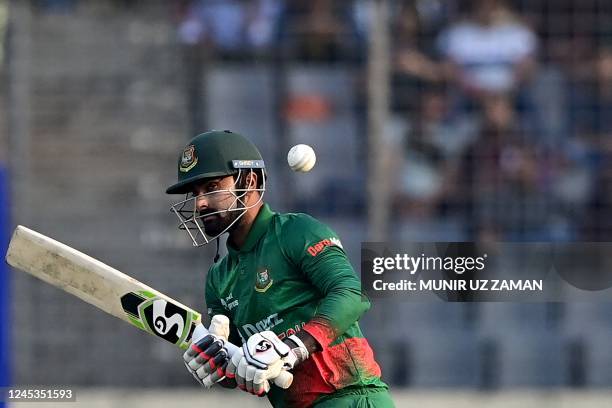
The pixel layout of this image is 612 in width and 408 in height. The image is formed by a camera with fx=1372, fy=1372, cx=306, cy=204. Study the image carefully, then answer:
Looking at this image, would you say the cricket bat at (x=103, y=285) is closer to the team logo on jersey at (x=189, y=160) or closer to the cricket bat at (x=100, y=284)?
the cricket bat at (x=100, y=284)

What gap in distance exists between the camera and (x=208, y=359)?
15.3ft

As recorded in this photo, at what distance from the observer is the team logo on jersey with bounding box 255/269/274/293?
15.9 ft

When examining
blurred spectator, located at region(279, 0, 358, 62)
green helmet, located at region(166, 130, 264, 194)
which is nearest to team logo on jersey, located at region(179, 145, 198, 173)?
green helmet, located at region(166, 130, 264, 194)

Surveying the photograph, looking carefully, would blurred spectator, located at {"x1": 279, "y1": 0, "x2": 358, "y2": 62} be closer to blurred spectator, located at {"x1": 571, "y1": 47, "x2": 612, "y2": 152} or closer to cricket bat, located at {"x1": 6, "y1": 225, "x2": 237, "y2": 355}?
blurred spectator, located at {"x1": 571, "y1": 47, "x2": 612, "y2": 152}

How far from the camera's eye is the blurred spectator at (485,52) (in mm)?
8531

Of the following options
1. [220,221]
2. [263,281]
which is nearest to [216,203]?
[220,221]

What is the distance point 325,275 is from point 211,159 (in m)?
0.59

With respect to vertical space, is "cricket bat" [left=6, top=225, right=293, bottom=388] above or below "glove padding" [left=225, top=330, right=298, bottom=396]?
above

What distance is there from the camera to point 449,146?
334 inches

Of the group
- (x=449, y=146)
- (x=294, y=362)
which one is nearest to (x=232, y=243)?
(x=294, y=362)

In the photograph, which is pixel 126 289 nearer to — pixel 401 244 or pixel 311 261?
pixel 311 261

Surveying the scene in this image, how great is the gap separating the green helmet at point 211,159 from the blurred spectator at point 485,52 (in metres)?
3.83

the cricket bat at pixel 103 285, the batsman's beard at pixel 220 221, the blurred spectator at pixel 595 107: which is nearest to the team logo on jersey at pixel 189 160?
the batsman's beard at pixel 220 221

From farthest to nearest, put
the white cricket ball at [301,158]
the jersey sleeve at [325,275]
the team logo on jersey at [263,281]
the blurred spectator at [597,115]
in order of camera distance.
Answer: the blurred spectator at [597,115]
the white cricket ball at [301,158]
the team logo on jersey at [263,281]
the jersey sleeve at [325,275]
